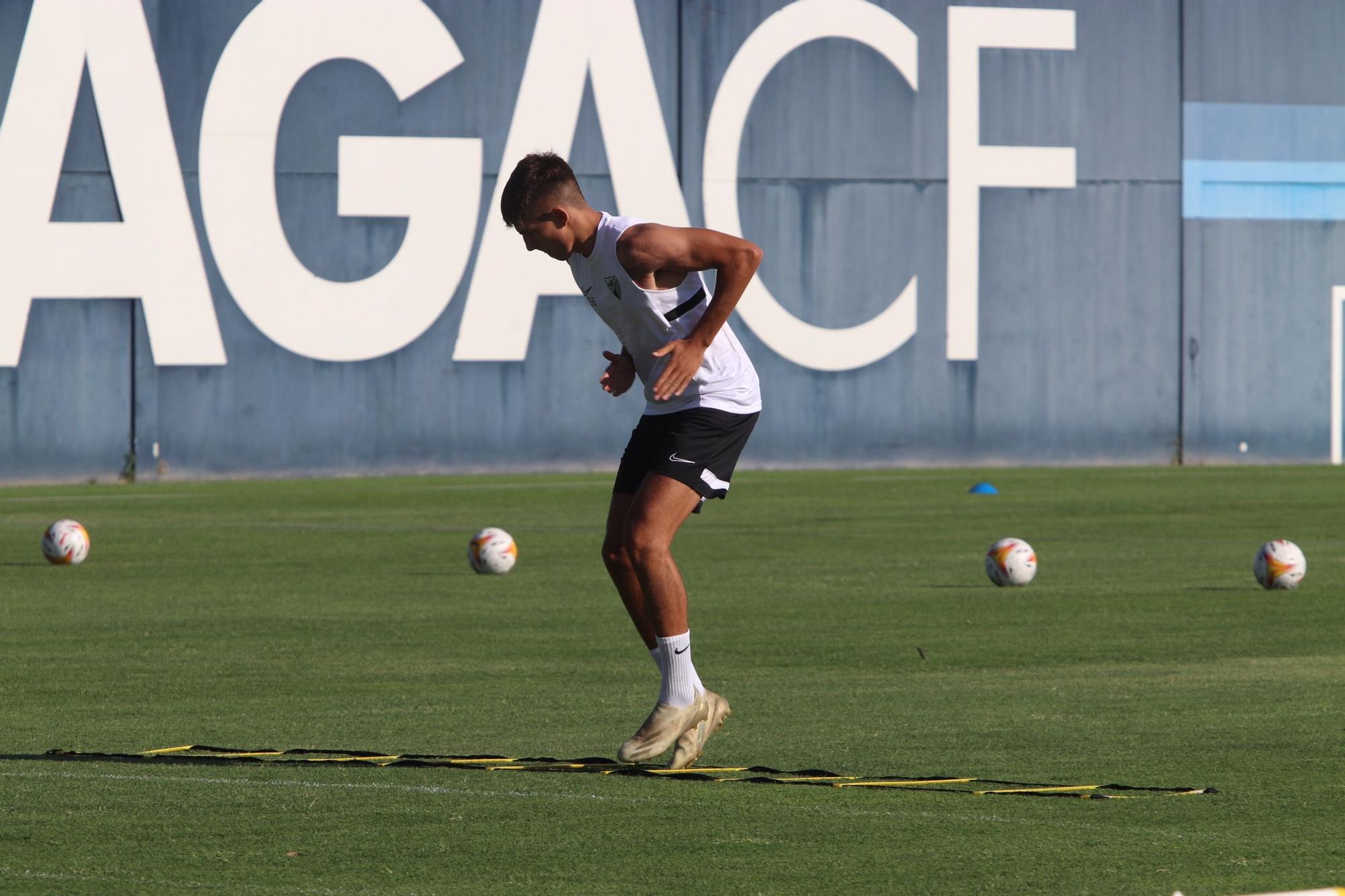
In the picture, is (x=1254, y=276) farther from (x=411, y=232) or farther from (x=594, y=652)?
(x=594, y=652)

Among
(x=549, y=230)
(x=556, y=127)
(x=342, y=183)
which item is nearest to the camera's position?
(x=549, y=230)

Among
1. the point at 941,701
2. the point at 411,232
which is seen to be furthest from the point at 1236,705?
the point at 411,232

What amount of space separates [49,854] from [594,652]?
5867 millimetres

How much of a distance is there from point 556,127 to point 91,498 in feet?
28.3

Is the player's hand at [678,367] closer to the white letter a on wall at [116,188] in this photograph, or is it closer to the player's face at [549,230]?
the player's face at [549,230]

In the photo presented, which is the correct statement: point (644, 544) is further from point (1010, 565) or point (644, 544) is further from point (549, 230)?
point (1010, 565)

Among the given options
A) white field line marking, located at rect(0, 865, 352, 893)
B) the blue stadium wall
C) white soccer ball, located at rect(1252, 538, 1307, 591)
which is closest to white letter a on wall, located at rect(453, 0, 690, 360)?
the blue stadium wall

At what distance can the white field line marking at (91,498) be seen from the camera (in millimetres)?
26281

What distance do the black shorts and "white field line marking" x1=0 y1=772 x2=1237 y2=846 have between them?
1.39 meters

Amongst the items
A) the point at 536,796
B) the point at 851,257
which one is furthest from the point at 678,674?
the point at 851,257

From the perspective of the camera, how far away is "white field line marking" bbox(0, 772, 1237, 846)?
676 centimetres

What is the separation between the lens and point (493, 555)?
54.4 ft

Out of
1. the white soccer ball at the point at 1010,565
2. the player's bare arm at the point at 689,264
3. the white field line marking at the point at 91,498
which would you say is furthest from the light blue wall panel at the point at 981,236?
the player's bare arm at the point at 689,264

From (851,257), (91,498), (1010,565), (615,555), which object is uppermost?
(851,257)
